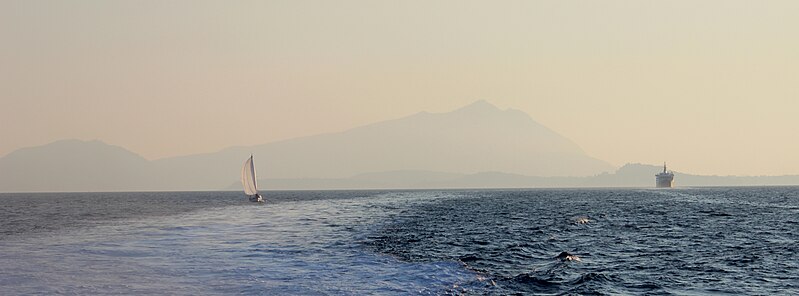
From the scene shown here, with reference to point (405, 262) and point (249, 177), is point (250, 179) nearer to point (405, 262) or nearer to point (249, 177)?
point (249, 177)

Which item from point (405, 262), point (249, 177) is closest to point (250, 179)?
point (249, 177)

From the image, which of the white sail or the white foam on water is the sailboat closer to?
the white sail

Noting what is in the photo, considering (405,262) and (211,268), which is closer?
(211,268)

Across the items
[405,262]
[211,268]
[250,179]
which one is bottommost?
[211,268]

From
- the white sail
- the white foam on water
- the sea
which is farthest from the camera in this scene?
the white sail

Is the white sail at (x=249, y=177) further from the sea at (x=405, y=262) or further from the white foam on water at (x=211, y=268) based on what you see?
the white foam on water at (x=211, y=268)

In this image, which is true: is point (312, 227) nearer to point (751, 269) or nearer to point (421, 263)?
point (421, 263)

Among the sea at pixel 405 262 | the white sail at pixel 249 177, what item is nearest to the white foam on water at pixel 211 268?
the sea at pixel 405 262

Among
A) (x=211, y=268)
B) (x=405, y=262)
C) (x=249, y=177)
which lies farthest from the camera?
(x=249, y=177)

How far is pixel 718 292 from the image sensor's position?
28.4 meters

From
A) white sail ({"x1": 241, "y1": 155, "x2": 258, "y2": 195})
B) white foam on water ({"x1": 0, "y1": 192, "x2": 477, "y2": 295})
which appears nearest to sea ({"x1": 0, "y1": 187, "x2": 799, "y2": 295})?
white foam on water ({"x1": 0, "y1": 192, "x2": 477, "y2": 295})

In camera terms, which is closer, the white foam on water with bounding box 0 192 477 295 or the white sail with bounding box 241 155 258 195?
the white foam on water with bounding box 0 192 477 295

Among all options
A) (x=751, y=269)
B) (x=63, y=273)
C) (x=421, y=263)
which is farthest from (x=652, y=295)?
(x=63, y=273)

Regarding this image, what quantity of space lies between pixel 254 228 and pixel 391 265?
33.8 metres
